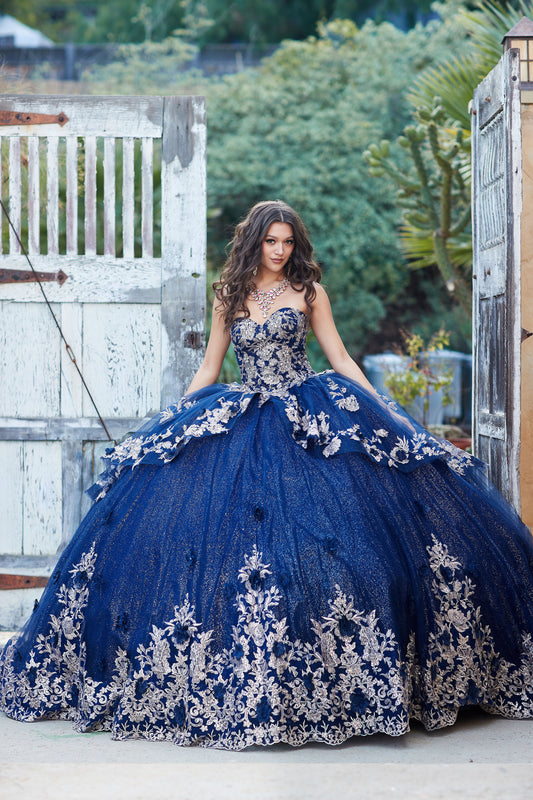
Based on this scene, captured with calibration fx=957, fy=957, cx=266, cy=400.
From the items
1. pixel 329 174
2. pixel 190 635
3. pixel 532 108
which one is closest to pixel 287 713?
pixel 190 635

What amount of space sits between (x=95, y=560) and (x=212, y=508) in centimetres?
48

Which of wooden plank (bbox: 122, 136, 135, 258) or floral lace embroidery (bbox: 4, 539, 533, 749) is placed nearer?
floral lace embroidery (bbox: 4, 539, 533, 749)

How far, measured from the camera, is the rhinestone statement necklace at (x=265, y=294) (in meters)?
3.71

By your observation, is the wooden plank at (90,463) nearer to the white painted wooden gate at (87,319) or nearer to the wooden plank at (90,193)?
the white painted wooden gate at (87,319)

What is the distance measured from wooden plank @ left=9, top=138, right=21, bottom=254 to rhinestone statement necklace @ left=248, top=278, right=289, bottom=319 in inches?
48.5

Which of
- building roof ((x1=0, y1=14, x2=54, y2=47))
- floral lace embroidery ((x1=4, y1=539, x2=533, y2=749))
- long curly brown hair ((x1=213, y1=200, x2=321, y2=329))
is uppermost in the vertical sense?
building roof ((x1=0, y1=14, x2=54, y2=47))

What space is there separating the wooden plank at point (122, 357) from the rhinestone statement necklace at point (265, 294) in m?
0.68

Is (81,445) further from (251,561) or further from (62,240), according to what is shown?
(62,240)

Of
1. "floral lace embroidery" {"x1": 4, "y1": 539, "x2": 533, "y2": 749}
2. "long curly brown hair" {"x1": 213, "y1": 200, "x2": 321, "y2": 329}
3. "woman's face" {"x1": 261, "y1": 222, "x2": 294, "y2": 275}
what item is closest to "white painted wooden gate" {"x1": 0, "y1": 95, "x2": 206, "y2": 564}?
"long curly brown hair" {"x1": 213, "y1": 200, "x2": 321, "y2": 329}

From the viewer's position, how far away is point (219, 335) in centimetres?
382

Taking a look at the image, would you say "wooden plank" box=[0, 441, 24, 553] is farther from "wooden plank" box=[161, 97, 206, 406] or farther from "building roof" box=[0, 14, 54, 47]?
"building roof" box=[0, 14, 54, 47]

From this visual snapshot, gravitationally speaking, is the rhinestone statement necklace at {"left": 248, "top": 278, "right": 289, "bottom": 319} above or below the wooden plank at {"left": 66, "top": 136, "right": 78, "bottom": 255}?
below

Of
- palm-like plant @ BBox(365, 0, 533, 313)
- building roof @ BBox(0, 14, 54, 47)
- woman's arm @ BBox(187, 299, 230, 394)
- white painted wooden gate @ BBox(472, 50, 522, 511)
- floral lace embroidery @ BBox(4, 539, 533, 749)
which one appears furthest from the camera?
building roof @ BBox(0, 14, 54, 47)

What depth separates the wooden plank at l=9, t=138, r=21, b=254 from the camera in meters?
4.32
